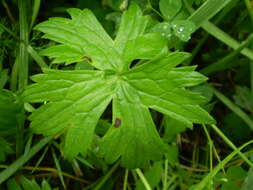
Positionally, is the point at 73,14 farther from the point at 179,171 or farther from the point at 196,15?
the point at 179,171

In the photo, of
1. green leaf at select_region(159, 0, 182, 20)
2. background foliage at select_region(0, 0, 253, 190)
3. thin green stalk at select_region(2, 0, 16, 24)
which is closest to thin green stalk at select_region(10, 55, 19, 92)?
background foliage at select_region(0, 0, 253, 190)

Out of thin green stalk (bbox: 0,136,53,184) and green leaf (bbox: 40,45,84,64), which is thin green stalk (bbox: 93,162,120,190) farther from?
green leaf (bbox: 40,45,84,64)

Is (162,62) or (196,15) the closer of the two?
(162,62)

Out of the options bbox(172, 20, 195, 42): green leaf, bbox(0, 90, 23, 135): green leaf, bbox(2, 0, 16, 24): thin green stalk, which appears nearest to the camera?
bbox(0, 90, 23, 135): green leaf

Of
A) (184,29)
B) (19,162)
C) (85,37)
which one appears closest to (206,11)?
(184,29)

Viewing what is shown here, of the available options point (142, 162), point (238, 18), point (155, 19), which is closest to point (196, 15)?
point (155, 19)

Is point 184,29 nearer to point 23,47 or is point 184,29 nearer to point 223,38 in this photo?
point 223,38
